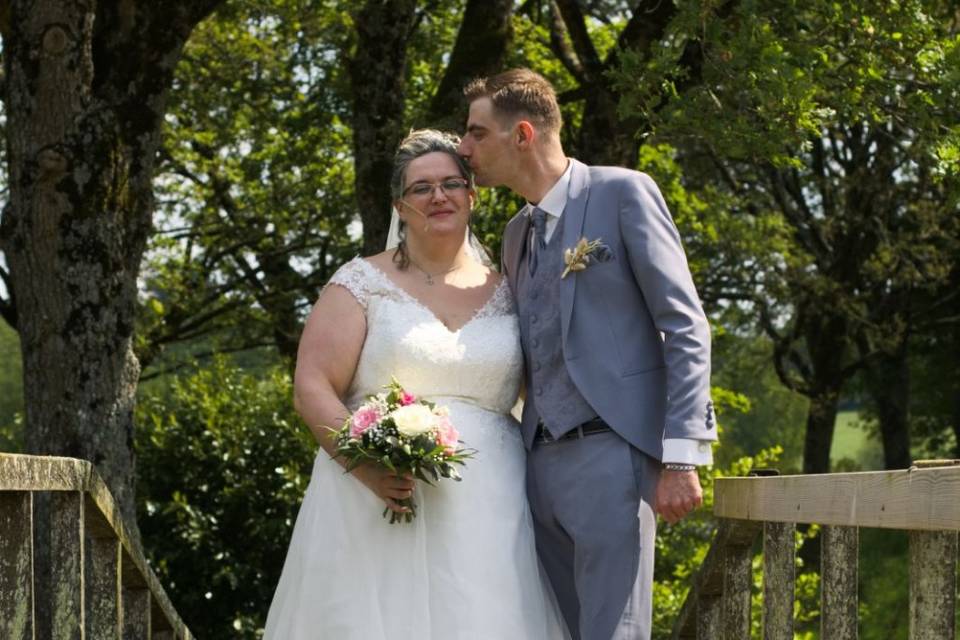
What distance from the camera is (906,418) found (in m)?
20.5

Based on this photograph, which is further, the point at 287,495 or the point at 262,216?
the point at 262,216

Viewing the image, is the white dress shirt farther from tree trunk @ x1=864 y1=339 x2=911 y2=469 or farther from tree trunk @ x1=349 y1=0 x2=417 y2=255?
tree trunk @ x1=864 y1=339 x2=911 y2=469

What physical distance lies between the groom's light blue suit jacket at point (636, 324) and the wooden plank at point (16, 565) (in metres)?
1.50

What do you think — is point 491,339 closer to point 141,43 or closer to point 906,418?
point 141,43

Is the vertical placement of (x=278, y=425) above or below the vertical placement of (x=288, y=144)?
below

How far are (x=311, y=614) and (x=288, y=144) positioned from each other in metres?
10.5

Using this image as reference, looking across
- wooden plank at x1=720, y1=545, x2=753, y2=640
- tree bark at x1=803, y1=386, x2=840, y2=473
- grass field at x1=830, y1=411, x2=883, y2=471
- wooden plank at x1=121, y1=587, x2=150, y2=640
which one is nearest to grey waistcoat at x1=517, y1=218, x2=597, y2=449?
wooden plank at x1=720, y1=545, x2=753, y2=640

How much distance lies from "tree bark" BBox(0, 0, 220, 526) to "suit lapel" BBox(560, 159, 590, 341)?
289cm

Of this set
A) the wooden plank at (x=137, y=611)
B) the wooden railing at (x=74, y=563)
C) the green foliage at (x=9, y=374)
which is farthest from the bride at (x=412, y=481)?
the green foliage at (x=9, y=374)

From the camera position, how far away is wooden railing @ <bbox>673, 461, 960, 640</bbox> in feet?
8.53

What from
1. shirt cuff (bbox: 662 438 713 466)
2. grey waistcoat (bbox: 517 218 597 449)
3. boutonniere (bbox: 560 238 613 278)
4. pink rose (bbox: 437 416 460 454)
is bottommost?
shirt cuff (bbox: 662 438 713 466)

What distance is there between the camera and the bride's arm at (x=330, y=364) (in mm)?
4203

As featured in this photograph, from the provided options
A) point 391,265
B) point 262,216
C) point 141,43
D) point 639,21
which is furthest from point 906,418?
point 391,265

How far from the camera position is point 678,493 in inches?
151
